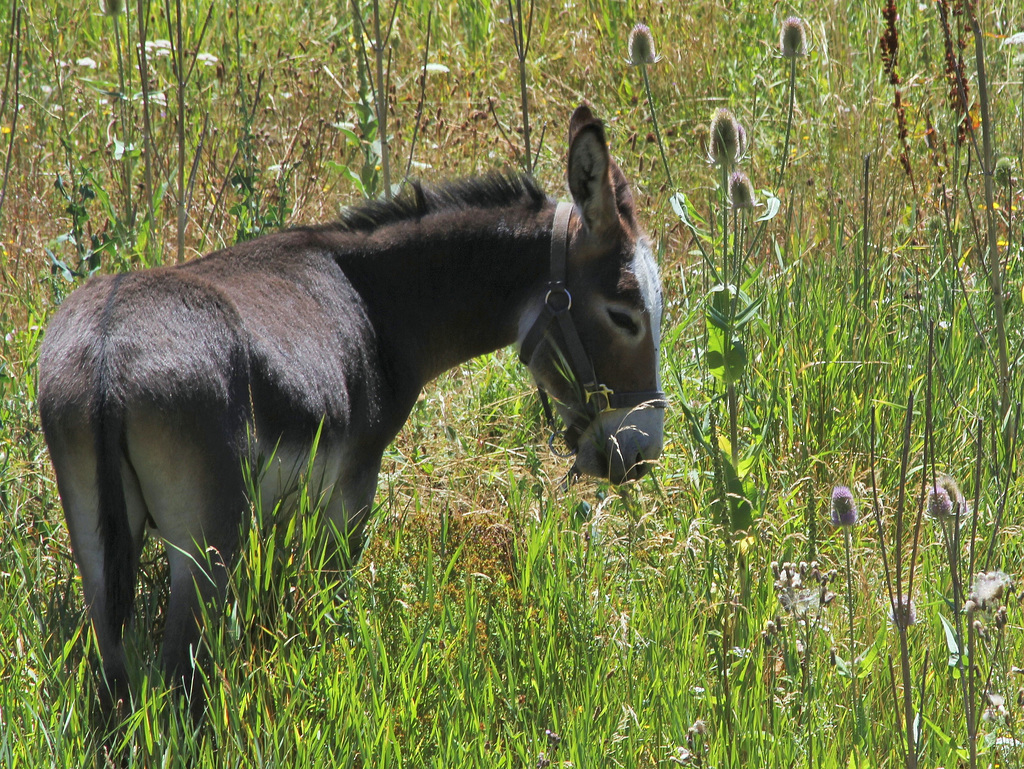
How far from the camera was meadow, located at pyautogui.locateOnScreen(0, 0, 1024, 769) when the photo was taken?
2203 mm

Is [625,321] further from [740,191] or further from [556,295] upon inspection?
[740,191]

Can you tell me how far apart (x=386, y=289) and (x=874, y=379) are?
1988 millimetres

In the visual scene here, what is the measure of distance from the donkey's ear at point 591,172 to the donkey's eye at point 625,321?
0.25 m

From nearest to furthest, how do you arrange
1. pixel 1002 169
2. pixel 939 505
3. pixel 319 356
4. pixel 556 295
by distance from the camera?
1. pixel 939 505
2. pixel 319 356
3. pixel 556 295
4. pixel 1002 169

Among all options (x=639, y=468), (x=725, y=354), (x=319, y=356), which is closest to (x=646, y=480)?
(x=639, y=468)

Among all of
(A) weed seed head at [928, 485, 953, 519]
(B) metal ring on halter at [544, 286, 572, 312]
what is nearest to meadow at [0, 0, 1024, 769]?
(A) weed seed head at [928, 485, 953, 519]

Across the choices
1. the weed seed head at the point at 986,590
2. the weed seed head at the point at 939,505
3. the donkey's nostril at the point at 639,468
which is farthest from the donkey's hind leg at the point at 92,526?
the weed seed head at the point at 986,590

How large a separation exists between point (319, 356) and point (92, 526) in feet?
2.38

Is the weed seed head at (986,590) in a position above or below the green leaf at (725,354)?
below

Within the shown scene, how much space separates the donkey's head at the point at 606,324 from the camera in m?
2.95

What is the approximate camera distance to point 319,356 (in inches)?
103

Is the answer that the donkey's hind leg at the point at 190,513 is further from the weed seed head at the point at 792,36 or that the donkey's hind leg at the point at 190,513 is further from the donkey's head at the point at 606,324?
the weed seed head at the point at 792,36

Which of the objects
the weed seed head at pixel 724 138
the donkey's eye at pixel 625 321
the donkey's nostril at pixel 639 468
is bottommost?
the donkey's nostril at pixel 639 468

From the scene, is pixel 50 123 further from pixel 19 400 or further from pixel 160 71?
pixel 19 400
